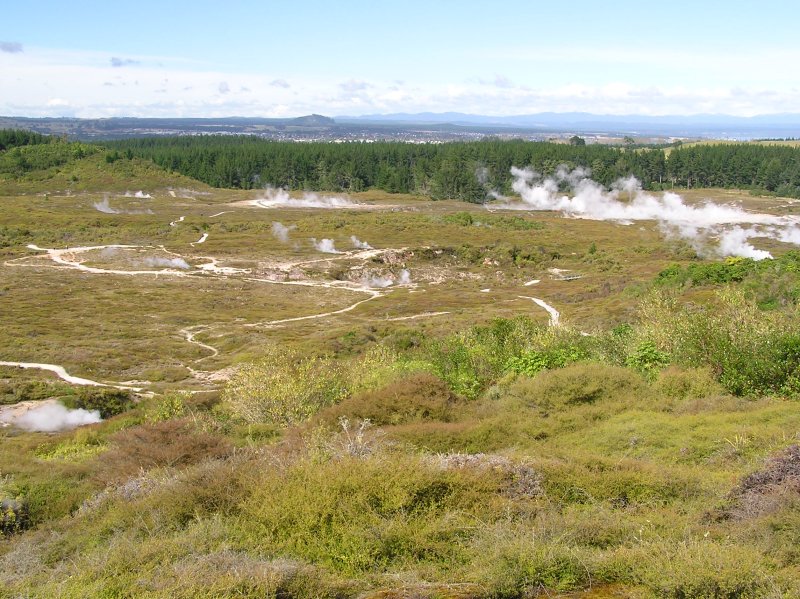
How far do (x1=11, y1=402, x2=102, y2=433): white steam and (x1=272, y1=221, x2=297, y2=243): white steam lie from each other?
70975mm

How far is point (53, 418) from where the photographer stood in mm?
37750

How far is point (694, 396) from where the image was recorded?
2233 centimetres

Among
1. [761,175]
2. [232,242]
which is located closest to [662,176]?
[761,175]

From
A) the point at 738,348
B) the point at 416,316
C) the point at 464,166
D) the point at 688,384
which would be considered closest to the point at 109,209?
the point at 464,166

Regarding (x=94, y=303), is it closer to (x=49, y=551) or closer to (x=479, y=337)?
(x=479, y=337)

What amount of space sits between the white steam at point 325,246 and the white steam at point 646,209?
5307cm

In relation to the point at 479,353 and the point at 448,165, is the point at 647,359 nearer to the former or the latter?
the point at 479,353

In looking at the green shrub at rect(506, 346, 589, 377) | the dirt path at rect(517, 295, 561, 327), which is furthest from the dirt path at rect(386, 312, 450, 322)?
the green shrub at rect(506, 346, 589, 377)

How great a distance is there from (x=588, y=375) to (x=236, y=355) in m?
36.0

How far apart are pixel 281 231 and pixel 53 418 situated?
78.6 meters

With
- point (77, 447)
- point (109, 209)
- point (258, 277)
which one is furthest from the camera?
point (109, 209)

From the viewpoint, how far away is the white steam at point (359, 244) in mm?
103150

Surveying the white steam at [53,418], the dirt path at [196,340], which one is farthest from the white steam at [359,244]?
the white steam at [53,418]

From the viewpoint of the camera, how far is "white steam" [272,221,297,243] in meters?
110
